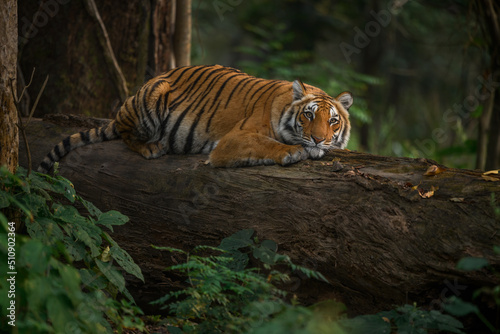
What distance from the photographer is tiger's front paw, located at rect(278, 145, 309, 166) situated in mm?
3836

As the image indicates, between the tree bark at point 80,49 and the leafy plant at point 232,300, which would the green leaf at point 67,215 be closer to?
the leafy plant at point 232,300

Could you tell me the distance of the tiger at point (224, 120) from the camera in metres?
4.11

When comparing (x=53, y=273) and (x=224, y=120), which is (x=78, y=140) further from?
(x=53, y=273)

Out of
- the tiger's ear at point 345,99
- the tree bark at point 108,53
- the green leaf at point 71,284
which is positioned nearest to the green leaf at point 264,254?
the green leaf at point 71,284

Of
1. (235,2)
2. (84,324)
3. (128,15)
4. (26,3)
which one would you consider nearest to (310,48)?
(235,2)

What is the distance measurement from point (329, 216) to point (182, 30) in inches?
166

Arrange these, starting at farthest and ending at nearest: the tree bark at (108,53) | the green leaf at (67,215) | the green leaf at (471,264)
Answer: the tree bark at (108,53) < the green leaf at (67,215) < the green leaf at (471,264)

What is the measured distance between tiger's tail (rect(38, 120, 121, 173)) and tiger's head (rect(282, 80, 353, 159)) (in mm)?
1848

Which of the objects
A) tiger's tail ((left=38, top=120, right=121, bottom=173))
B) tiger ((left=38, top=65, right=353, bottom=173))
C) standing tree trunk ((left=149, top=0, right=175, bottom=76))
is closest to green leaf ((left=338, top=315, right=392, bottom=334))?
tiger ((left=38, top=65, right=353, bottom=173))

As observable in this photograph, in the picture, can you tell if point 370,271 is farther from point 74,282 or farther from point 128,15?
point 128,15

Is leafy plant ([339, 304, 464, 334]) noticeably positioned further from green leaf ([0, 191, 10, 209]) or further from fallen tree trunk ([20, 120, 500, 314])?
green leaf ([0, 191, 10, 209])

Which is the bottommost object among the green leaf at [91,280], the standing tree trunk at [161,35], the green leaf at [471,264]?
the green leaf at [91,280]

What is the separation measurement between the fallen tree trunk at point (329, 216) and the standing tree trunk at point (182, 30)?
8.77ft

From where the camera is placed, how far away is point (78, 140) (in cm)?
466
